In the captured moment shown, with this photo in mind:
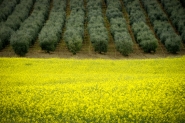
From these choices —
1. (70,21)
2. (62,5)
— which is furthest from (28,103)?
(62,5)

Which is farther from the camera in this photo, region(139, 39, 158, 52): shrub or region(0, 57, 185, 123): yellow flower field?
region(139, 39, 158, 52): shrub

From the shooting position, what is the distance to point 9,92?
54.8ft

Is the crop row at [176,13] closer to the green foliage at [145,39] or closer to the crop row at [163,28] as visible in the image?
the crop row at [163,28]

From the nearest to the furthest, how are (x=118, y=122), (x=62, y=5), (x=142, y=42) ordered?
(x=118, y=122)
(x=142, y=42)
(x=62, y=5)

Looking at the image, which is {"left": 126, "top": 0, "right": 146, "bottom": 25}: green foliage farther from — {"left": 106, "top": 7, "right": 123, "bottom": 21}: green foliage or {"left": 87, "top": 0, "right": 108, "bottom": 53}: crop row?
{"left": 87, "top": 0, "right": 108, "bottom": 53}: crop row

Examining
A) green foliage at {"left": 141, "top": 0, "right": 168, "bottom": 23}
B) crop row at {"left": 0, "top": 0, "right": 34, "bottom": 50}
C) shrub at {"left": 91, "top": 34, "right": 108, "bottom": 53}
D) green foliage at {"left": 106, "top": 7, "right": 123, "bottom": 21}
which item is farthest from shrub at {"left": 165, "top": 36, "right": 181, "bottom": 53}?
crop row at {"left": 0, "top": 0, "right": 34, "bottom": 50}

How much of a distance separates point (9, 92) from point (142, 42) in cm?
2318

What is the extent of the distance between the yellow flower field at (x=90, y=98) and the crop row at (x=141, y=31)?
1377 cm

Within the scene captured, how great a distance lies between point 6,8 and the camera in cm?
5156

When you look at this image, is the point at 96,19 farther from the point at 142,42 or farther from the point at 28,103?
the point at 28,103

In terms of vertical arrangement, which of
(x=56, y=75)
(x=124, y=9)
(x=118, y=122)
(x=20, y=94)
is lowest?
(x=124, y=9)

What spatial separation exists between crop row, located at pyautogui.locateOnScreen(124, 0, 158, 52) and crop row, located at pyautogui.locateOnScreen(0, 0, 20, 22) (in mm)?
23760

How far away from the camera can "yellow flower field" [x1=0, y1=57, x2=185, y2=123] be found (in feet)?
46.3

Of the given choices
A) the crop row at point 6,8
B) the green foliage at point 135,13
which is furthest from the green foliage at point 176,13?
the crop row at point 6,8
